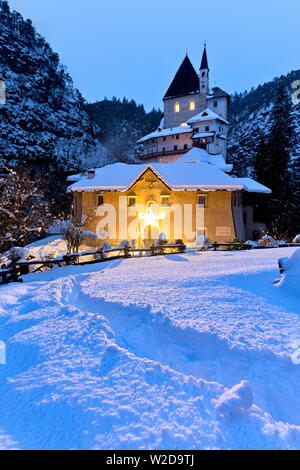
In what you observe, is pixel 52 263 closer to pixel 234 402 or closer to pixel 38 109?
pixel 234 402

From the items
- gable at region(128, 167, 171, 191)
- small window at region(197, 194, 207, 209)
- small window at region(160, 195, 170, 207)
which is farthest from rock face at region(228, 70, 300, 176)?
gable at region(128, 167, 171, 191)

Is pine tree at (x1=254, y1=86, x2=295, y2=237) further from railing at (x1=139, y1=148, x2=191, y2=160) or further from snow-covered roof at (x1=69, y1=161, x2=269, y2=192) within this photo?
railing at (x1=139, y1=148, x2=191, y2=160)

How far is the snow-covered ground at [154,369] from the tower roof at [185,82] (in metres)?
61.9

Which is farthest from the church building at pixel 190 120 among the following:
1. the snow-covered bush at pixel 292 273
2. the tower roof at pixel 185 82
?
the snow-covered bush at pixel 292 273

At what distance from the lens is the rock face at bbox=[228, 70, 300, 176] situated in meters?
61.8

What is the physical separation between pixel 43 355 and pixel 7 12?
100 m

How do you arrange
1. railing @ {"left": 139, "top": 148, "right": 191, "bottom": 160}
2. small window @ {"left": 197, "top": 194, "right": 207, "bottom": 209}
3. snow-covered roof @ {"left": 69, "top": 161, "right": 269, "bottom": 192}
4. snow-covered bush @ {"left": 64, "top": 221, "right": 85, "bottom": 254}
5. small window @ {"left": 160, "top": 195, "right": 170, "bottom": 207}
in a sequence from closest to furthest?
snow-covered bush @ {"left": 64, "top": 221, "right": 85, "bottom": 254}
snow-covered roof @ {"left": 69, "top": 161, "right": 269, "bottom": 192}
small window @ {"left": 197, "top": 194, "right": 207, "bottom": 209}
small window @ {"left": 160, "top": 195, "right": 170, "bottom": 207}
railing @ {"left": 139, "top": 148, "right": 191, "bottom": 160}

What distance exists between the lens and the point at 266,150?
3738 cm

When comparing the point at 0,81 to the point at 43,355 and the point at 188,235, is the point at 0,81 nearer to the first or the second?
the point at 188,235

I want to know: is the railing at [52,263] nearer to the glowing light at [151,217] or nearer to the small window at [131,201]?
the glowing light at [151,217]

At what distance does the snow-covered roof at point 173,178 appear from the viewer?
859 inches

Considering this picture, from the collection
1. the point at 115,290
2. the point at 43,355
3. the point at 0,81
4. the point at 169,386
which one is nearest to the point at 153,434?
the point at 169,386

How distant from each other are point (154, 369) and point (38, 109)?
244ft

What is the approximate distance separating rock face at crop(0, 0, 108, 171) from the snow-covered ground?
53.3 metres
